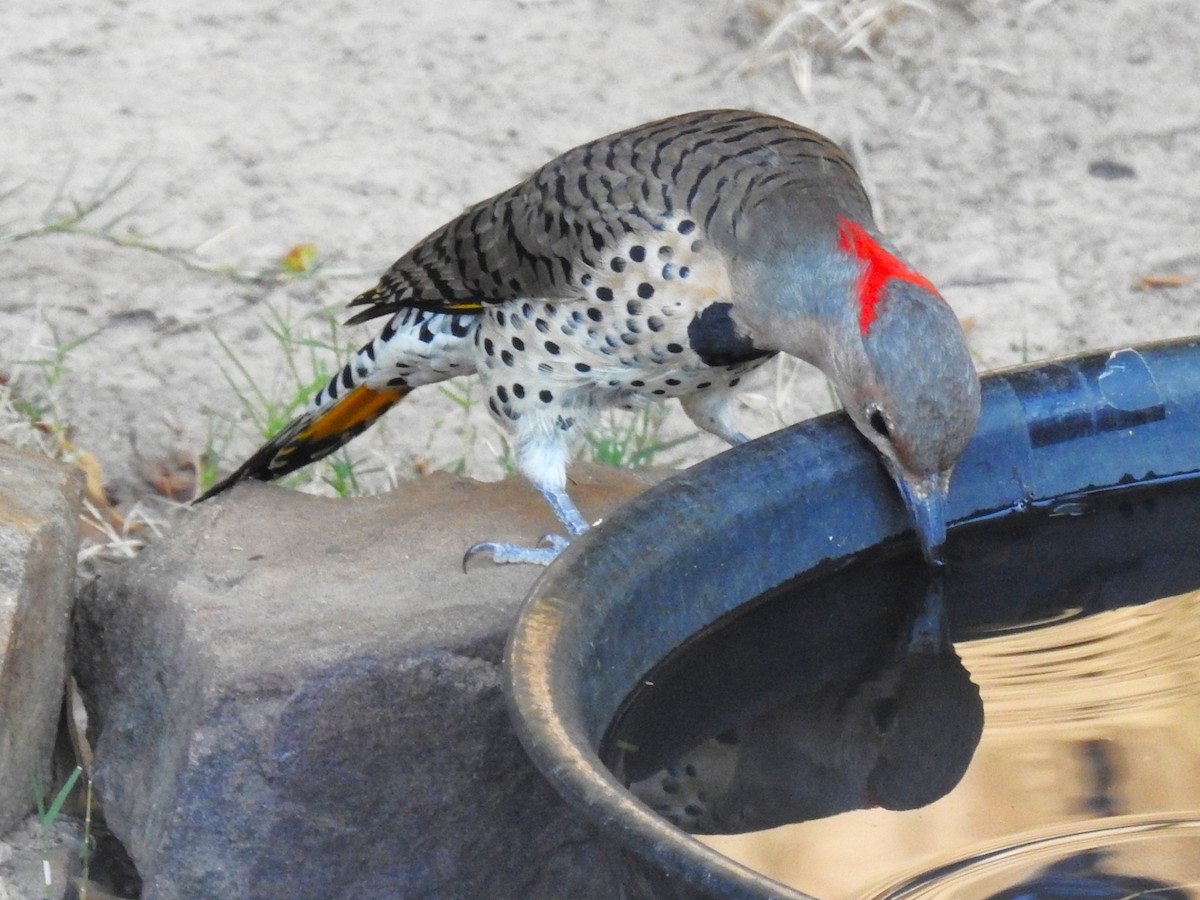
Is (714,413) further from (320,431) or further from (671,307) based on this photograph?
(320,431)

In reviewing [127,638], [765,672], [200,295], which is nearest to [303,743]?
[127,638]

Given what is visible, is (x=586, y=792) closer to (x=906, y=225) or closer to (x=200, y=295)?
(x=200, y=295)

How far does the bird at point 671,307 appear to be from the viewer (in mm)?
2729

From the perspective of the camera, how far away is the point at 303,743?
109 inches

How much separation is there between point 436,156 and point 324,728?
327 cm

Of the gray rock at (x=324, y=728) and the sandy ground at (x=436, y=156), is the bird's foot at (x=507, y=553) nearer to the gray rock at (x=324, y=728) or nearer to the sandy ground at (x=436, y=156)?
the gray rock at (x=324, y=728)

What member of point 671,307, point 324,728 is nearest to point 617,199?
point 671,307

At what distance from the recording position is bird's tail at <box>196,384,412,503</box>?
3617 mm

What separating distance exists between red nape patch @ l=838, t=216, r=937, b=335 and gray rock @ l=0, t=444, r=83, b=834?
1443mm

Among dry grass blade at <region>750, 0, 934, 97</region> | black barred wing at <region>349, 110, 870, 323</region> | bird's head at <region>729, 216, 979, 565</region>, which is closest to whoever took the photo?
bird's head at <region>729, 216, 979, 565</region>

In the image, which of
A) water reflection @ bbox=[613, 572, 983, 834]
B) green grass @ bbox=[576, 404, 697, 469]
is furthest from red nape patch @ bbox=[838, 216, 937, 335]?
green grass @ bbox=[576, 404, 697, 469]

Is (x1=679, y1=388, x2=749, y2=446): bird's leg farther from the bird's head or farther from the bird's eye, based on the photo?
the bird's eye

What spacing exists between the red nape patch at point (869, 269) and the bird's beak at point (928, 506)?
27cm

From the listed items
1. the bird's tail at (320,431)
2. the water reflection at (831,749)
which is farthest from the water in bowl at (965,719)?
the bird's tail at (320,431)
